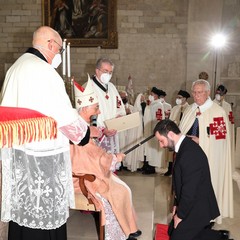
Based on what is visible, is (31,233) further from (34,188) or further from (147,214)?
(147,214)

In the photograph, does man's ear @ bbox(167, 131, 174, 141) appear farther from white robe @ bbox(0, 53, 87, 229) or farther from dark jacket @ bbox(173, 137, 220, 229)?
white robe @ bbox(0, 53, 87, 229)

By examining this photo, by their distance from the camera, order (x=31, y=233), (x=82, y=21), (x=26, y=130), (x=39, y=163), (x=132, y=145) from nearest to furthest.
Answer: (x=26, y=130), (x=39, y=163), (x=31, y=233), (x=132, y=145), (x=82, y=21)

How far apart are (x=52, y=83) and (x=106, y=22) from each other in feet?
28.8

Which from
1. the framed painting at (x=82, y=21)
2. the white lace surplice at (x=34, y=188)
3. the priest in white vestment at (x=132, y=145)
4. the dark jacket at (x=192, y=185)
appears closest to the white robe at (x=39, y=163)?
the white lace surplice at (x=34, y=188)

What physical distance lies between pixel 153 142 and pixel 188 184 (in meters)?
3.99

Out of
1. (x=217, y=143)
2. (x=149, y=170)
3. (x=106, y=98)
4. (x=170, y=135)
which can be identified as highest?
(x=106, y=98)

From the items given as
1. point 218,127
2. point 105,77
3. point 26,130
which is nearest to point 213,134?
point 218,127

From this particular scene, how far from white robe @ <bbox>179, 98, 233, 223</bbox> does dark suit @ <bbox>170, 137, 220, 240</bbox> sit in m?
1.10

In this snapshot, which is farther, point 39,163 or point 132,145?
point 132,145

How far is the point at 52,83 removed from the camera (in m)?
2.57

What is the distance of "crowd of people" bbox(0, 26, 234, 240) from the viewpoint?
8.54ft

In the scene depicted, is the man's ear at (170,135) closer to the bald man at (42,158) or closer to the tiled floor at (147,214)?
the bald man at (42,158)

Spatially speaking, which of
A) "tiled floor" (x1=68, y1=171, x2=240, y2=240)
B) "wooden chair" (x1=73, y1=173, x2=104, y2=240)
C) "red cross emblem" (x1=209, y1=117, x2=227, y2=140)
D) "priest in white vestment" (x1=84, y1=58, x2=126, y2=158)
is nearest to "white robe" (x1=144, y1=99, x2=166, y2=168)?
"tiled floor" (x1=68, y1=171, x2=240, y2=240)

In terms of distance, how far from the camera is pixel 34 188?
269cm
